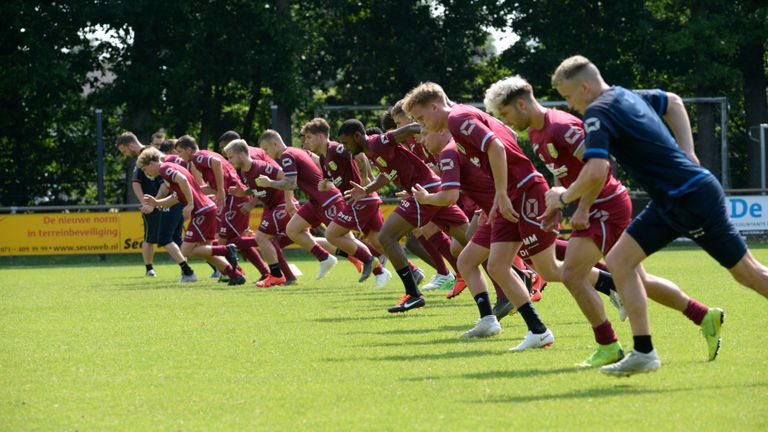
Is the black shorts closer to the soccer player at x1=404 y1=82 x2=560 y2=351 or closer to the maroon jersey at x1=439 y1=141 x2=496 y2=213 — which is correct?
the maroon jersey at x1=439 y1=141 x2=496 y2=213

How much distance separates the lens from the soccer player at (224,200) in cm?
1794

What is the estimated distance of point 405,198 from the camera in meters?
12.6

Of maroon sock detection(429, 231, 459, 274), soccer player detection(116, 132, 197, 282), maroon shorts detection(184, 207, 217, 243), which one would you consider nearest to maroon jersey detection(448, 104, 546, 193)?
maroon sock detection(429, 231, 459, 274)

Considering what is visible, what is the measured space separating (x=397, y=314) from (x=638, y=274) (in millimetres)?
5174

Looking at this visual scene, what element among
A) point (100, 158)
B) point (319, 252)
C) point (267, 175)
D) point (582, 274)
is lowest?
point (100, 158)

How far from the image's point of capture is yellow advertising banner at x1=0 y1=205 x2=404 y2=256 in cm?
2759

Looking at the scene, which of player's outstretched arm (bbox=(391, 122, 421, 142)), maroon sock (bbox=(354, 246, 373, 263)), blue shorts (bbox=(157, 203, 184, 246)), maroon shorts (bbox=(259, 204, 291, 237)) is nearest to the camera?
player's outstretched arm (bbox=(391, 122, 421, 142))

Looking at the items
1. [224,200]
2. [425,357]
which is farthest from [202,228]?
[425,357]

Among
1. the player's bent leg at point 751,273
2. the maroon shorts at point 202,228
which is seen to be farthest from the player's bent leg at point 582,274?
the maroon shorts at point 202,228

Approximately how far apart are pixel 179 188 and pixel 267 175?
1.55 m

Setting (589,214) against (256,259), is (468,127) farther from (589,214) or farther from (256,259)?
(256,259)

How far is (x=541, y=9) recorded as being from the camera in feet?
127

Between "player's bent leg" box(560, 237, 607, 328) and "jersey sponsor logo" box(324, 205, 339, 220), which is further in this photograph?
"jersey sponsor logo" box(324, 205, 339, 220)

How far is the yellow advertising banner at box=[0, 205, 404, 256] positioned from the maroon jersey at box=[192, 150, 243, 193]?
858 centimetres
